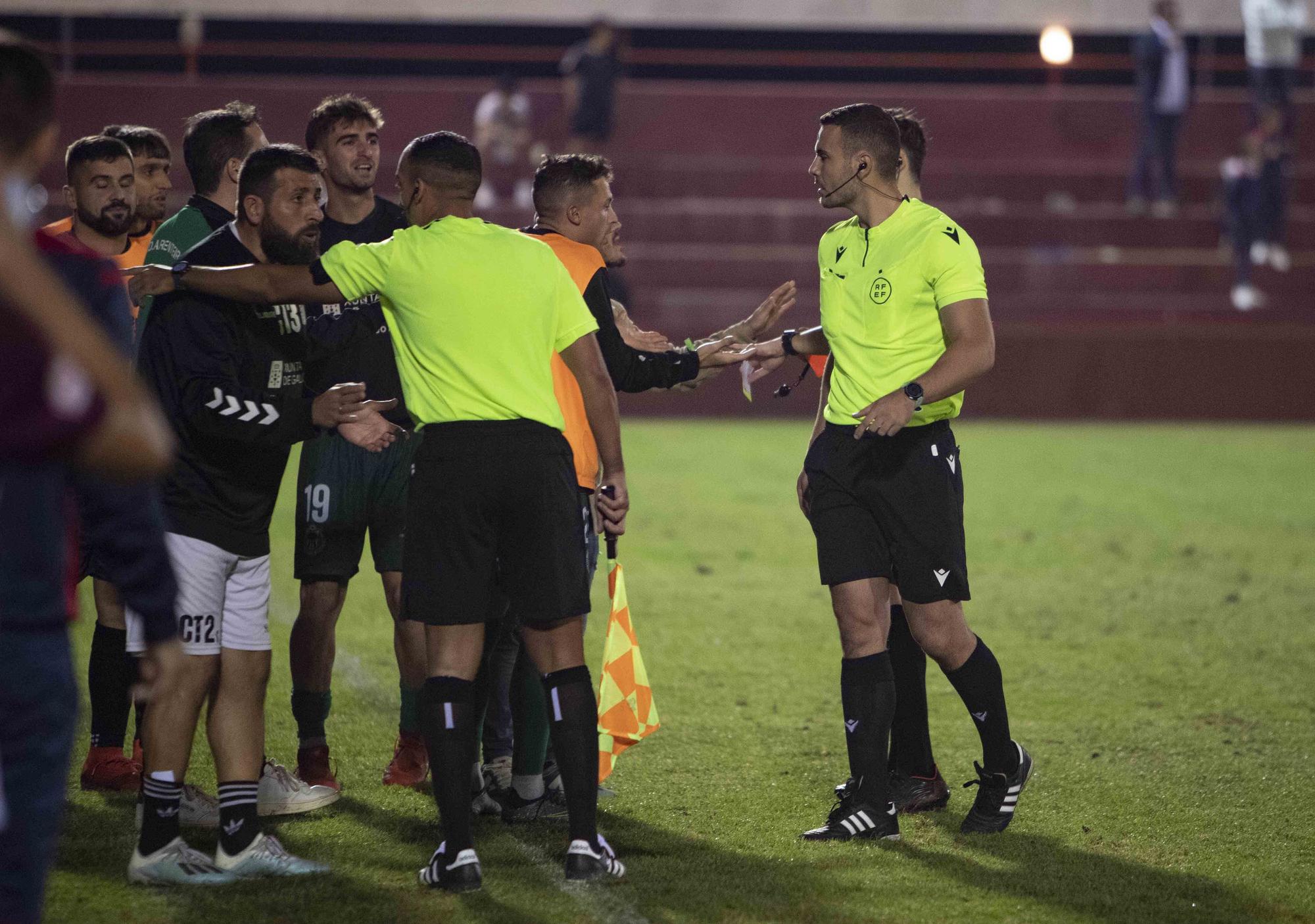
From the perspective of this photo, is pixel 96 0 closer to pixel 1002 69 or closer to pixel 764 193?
pixel 764 193

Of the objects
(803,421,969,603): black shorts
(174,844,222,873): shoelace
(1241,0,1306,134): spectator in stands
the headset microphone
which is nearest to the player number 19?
(174,844,222,873): shoelace

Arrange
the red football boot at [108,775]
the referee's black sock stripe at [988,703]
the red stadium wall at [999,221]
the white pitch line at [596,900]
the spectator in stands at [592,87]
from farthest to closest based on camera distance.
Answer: the spectator in stands at [592,87] < the red stadium wall at [999,221] < the red football boot at [108,775] < the referee's black sock stripe at [988,703] < the white pitch line at [596,900]

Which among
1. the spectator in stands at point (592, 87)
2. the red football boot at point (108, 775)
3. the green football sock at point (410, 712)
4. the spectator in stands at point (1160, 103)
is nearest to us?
the red football boot at point (108, 775)

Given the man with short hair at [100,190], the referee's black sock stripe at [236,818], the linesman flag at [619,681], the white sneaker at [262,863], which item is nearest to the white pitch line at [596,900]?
the linesman flag at [619,681]

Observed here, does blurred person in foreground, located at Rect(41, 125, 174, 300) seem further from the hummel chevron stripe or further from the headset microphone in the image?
the headset microphone

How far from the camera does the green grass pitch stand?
3979 millimetres

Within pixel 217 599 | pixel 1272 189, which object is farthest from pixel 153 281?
pixel 1272 189

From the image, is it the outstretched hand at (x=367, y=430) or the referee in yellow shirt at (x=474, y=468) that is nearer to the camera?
the referee in yellow shirt at (x=474, y=468)

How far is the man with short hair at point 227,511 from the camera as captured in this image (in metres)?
4.03

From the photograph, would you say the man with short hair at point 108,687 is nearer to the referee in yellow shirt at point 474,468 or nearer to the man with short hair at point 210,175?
the man with short hair at point 210,175

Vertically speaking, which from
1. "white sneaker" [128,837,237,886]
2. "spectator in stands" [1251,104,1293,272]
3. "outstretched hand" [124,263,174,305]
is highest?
"spectator in stands" [1251,104,1293,272]

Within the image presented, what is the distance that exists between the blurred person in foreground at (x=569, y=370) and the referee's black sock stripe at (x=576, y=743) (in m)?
0.40

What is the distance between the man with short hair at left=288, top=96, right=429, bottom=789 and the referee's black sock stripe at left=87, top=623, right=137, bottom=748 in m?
0.59

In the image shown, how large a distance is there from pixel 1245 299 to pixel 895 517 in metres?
16.3
